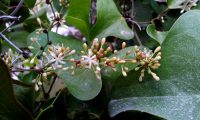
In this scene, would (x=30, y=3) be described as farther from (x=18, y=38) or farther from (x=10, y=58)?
(x=10, y=58)

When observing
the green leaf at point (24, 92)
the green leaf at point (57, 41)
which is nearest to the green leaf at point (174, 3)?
the green leaf at point (57, 41)

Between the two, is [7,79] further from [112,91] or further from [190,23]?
[190,23]

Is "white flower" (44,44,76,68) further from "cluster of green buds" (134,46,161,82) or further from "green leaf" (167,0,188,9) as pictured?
"green leaf" (167,0,188,9)

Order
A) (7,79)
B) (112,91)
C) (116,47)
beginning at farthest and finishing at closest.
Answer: (116,47) < (112,91) < (7,79)

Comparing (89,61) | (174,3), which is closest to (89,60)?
(89,61)

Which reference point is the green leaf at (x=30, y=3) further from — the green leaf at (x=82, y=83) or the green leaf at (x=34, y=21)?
the green leaf at (x=82, y=83)

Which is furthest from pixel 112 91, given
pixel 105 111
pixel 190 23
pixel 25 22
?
pixel 25 22
